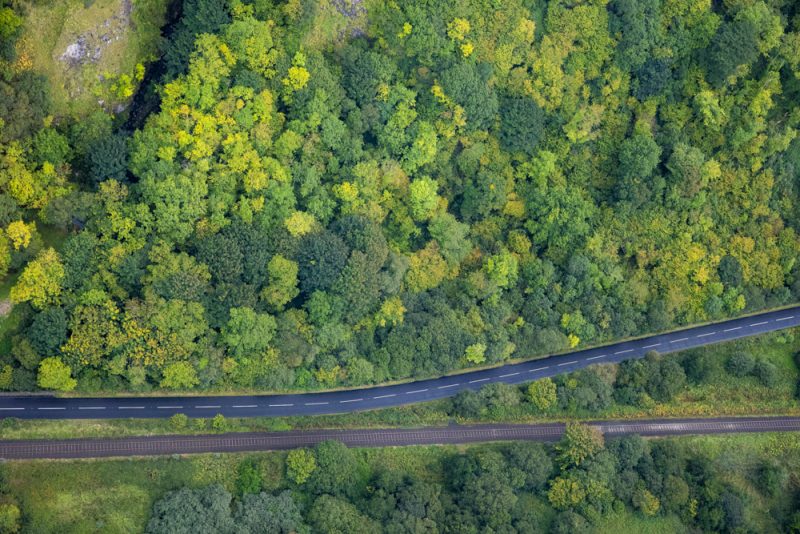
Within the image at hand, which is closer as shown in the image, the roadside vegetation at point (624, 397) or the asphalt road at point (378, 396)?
the asphalt road at point (378, 396)

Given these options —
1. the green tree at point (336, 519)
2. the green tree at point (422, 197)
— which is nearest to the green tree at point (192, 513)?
the green tree at point (336, 519)

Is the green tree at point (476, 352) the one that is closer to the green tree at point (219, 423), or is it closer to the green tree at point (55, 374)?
the green tree at point (219, 423)

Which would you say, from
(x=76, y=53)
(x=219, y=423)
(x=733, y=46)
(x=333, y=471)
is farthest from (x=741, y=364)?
(x=76, y=53)

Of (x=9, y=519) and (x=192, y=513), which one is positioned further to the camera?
(x=192, y=513)

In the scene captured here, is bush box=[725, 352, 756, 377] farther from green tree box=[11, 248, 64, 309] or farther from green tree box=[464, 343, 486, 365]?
green tree box=[11, 248, 64, 309]

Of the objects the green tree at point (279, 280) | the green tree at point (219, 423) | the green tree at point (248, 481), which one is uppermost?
the green tree at point (279, 280)

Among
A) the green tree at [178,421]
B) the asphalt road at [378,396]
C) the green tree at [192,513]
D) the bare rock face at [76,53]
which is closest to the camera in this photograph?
the green tree at [192,513]

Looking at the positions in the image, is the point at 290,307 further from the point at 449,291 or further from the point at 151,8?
the point at 151,8

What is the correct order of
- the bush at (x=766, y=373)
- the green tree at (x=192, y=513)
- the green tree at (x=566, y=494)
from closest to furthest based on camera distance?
the green tree at (x=192, y=513) < the green tree at (x=566, y=494) < the bush at (x=766, y=373)

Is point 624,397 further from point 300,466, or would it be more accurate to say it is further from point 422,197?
point 300,466
